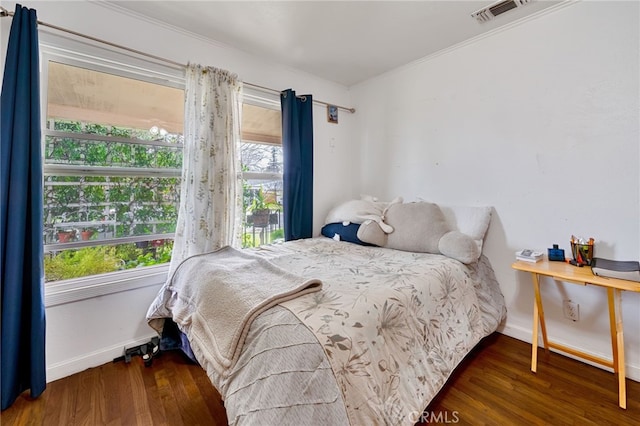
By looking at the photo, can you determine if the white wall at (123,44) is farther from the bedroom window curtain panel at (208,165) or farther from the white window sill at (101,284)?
the bedroom window curtain panel at (208,165)

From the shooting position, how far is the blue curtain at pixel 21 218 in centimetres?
141

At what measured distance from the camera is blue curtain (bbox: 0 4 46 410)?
1.41 meters

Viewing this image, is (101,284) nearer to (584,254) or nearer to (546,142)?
(584,254)

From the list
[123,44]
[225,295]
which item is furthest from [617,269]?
[123,44]

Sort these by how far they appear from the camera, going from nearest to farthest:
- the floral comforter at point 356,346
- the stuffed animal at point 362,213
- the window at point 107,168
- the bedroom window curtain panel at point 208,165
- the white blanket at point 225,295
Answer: the floral comforter at point 356,346 < the white blanket at point 225,295 < the window at point 107,168 < the bedroom window curtain panel at point 208,165 < the stuffed animal at point 362,213

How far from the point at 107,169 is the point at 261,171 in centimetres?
118

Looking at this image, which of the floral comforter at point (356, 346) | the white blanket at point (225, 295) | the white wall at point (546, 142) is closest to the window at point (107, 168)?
the white blanket at point (225, 295)

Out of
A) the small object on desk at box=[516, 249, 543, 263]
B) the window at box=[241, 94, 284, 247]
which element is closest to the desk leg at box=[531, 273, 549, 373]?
the small object on desk at box=[516, 249, 543, 263]

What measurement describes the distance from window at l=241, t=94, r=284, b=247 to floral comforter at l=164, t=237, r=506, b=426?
959mm

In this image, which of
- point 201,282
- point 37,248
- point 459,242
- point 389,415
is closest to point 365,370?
point 389,415

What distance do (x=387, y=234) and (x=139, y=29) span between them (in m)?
2.35

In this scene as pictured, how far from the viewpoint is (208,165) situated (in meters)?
2.09

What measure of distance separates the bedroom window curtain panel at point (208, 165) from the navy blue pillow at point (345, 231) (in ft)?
2.92

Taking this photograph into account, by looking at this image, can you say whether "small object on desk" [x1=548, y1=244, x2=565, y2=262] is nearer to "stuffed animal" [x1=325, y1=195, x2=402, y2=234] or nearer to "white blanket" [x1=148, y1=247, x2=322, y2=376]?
"stuffed animal" [x1=325, y1=195, x2=402, y2=234]
